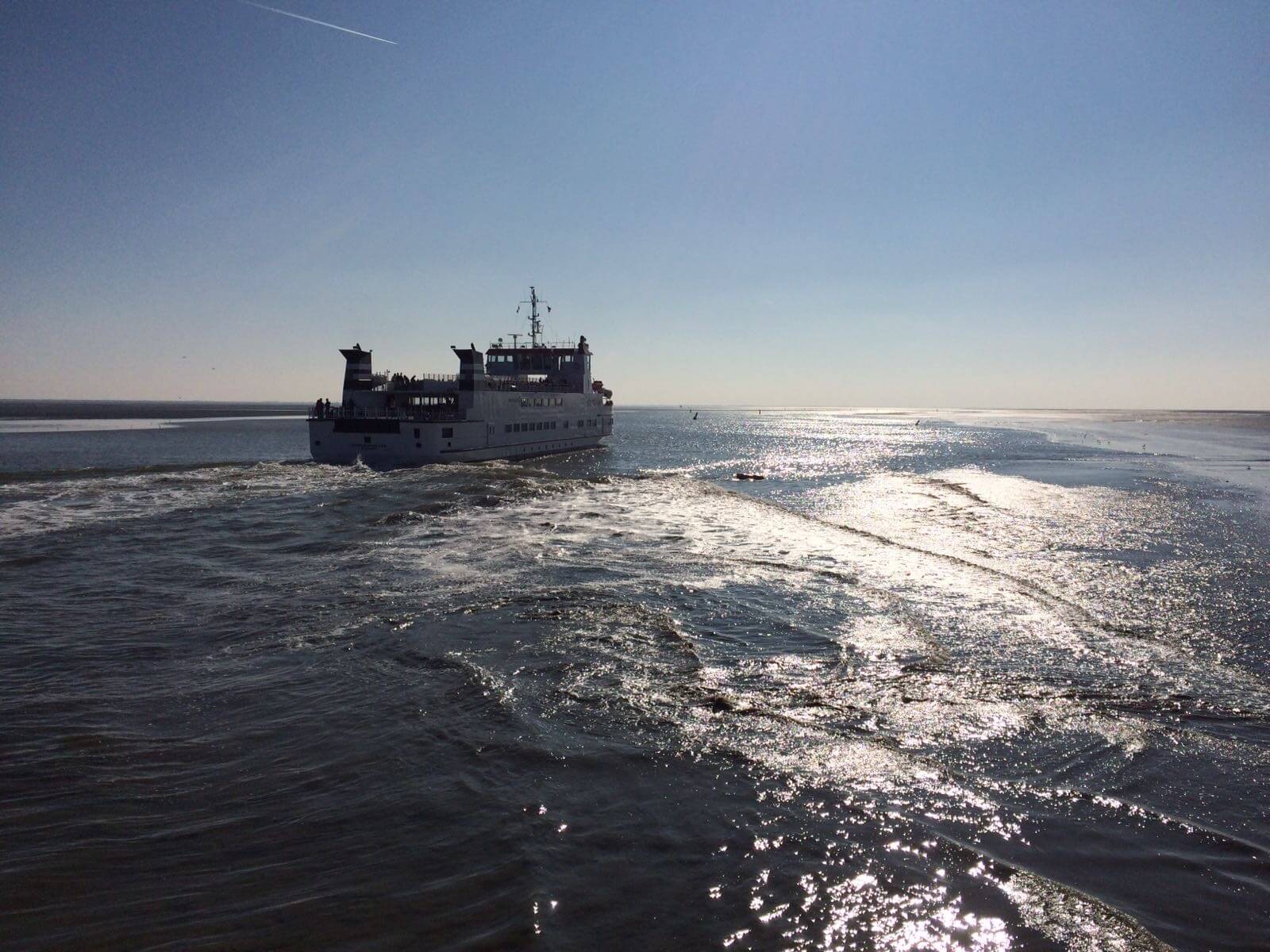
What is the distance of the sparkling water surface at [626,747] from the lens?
5.69 metres

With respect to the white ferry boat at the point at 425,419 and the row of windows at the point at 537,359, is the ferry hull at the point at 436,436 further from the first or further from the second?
the row of windows at the point at 537,359

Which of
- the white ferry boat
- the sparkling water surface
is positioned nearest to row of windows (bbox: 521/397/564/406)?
the white ferry boat

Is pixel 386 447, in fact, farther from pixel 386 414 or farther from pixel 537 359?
pixel 537 359

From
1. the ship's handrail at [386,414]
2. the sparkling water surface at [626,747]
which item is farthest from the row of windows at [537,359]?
the sparkling water surface at [626,747]

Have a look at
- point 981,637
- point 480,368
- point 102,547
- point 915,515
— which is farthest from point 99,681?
point 480,368

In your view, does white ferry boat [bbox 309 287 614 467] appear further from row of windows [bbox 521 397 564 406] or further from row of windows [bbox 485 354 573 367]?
row of windows [bbox 485 354 573 367]

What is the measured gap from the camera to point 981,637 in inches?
516

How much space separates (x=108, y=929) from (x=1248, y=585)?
23.9 m

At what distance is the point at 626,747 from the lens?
8516 mm

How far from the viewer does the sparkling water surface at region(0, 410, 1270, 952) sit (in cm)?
569

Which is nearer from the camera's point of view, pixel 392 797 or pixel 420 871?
pixel 420 871

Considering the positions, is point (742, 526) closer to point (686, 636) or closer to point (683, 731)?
point (686, 636)

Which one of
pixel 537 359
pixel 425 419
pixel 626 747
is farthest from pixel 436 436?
pixel 626 747

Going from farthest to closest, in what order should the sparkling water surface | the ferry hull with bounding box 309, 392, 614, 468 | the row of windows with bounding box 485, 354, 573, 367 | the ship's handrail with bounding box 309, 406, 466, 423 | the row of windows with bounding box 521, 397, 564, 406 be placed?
the row of windows with bounding box 485, 354, 573, 367 < the row of windows with bounding box 521, 397, 564, 406 < the ship's handrail with bounding box 309, 406, 466, 423 < the ferry hull with bounding box 309, 392, 614, 468 < the sparkling water surface
